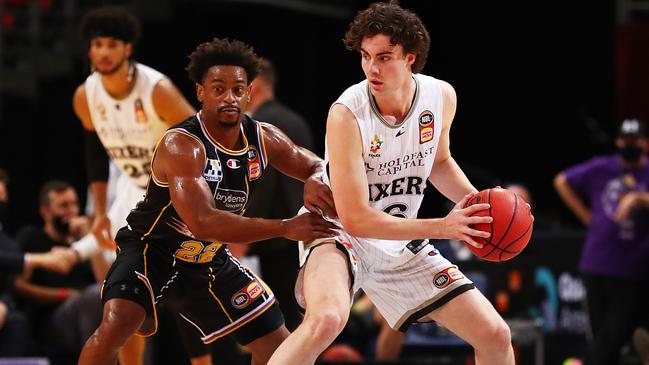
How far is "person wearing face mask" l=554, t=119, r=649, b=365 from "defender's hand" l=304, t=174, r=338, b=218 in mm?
4338

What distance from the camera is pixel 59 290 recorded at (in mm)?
8969

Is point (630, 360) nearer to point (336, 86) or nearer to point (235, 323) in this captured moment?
point (235, 323)

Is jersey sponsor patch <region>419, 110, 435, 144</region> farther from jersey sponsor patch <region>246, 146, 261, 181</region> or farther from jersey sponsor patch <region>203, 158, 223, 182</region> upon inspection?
jersey sponsor patch <region>203, 158, 223, 182</region>

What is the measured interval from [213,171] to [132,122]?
173cm

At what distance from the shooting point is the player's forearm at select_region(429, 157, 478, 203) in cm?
542

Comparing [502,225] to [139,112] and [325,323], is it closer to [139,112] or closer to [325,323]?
[325,323]

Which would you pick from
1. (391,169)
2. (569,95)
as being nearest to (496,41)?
(569,95)

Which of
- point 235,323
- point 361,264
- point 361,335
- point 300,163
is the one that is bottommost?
point 361,335

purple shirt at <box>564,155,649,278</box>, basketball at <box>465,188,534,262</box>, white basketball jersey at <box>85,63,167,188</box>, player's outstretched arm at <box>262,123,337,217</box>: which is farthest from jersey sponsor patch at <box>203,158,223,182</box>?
purple shirt at <box>564,155,649,278</box>

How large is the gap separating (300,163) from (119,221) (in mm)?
1693

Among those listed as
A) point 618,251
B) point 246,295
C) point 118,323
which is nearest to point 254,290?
point 246,295

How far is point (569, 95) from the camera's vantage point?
44.1ft

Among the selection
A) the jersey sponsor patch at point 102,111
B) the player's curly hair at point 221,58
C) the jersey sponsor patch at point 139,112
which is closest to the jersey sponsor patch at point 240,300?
the player's curly hair at point 221,58

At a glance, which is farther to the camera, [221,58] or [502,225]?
[221,58]
